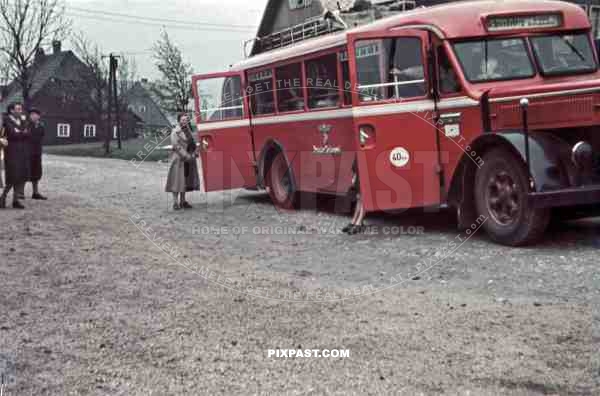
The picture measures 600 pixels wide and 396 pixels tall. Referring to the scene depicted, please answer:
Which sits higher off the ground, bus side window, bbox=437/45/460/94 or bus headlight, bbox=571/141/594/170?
bus side window, bbox=437/45/460/94

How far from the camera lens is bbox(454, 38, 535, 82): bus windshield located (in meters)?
9.29

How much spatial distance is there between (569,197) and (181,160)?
773 centimetres

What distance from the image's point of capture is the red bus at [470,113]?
8141 mm

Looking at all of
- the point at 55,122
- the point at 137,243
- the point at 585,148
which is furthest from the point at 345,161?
the point at 55,122

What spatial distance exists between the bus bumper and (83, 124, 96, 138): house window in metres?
76.1

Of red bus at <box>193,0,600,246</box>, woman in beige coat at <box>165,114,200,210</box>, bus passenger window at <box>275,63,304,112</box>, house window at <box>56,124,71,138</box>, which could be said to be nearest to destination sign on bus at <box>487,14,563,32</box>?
red bus at <box>193,0,600,246</box>

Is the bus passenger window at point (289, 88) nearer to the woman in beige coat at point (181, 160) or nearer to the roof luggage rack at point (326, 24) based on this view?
the roof luggage rack at point (326, 24)

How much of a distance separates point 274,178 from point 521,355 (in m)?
9.54

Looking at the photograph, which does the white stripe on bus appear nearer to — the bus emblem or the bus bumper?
the bus emblem

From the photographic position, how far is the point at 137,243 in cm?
986

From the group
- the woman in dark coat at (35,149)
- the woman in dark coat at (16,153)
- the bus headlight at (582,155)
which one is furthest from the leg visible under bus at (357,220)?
the woman in dark coat at (35,149)

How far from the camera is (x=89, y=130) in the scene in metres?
80.9

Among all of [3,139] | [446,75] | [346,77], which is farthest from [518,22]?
[3,139]

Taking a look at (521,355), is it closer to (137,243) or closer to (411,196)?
(411,196)
